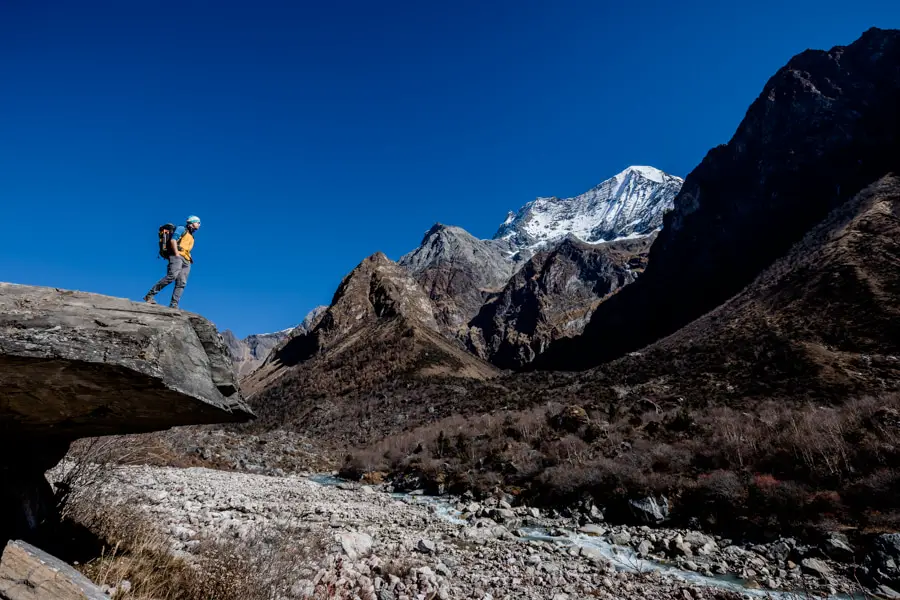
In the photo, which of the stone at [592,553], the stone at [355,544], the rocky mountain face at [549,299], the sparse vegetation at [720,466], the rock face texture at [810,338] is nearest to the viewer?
the stone at [355,544]

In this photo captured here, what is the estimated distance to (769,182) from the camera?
325 feet

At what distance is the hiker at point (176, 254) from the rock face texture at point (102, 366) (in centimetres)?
320

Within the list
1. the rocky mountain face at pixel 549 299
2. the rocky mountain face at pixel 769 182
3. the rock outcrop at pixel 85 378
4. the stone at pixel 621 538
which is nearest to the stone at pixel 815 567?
the stone at pixel 621 538

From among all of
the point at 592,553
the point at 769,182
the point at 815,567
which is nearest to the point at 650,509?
the point at 592,553

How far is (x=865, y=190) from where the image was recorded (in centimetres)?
6550

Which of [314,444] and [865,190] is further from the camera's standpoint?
[865,190]

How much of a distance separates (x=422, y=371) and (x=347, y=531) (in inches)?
2299

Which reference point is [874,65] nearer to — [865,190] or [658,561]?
[865,190]

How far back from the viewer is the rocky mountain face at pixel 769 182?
86.1 meters

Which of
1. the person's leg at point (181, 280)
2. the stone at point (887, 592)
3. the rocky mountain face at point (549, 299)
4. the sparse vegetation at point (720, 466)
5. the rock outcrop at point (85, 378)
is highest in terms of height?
the rocky mountain face at point (549, 299)

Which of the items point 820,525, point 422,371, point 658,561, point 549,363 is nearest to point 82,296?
point 658,561

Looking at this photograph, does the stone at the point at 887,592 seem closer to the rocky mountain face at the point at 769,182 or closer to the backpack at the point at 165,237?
the backpack at the point at 165,237

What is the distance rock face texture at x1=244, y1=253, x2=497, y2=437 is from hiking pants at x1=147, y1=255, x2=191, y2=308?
43056mm

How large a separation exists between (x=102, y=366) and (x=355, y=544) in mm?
8319
